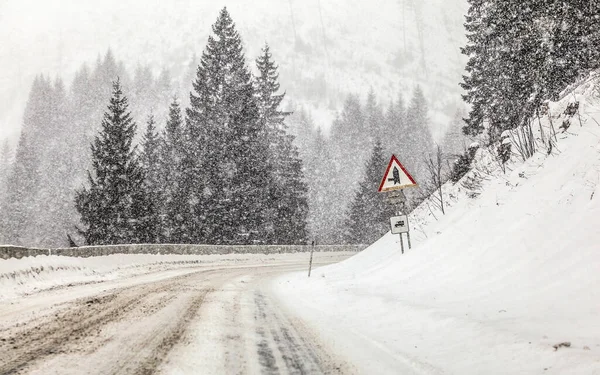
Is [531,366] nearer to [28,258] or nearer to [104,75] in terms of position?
[28,258]

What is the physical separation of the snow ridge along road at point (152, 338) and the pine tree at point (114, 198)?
23064 mm

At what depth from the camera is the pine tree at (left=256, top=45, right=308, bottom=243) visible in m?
38.9

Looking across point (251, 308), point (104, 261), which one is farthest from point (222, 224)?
point (251, 308)

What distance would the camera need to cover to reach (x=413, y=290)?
7.36 metres

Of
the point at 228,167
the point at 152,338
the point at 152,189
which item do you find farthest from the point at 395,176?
the point at 152,189

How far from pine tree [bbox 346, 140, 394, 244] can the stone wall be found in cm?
708

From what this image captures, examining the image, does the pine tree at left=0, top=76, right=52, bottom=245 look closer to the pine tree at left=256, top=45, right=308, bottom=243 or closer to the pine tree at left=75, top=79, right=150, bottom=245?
the pine tree at left=75, top=79, right=150, bottom=245

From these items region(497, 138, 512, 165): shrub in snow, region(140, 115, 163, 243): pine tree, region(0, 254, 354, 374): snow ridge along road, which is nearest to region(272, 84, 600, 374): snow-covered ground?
region(0, 254, 354, 374): snow ridge along road

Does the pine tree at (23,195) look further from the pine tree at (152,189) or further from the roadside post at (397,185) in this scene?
the roadside post at (397,185)

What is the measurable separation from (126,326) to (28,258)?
6.86 m

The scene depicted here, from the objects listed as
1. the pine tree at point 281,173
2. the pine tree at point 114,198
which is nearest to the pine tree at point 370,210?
the pine tree at point 281,173

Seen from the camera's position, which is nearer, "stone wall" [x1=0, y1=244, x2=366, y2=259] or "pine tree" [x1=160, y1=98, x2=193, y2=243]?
"stone wall" [x1=0, y1=244, x2=366, y2=259]

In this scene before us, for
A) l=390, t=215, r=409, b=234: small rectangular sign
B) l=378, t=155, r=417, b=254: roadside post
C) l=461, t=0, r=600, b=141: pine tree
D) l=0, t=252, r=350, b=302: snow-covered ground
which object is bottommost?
l=0, t=252, r=350, b=302: snow-covered ground

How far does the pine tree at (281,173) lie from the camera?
38906 millimetres
